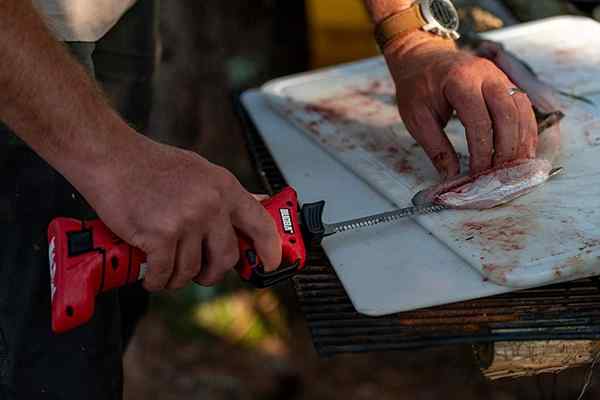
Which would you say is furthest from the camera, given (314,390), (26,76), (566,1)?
(314,390)

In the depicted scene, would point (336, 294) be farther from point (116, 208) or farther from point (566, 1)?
point (566, 1)

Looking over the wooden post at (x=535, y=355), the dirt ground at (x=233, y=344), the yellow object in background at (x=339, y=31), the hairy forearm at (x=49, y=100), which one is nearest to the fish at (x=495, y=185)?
the wooden post at (x=535, y=355)

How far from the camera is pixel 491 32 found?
2393mm

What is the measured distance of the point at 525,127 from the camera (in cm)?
161

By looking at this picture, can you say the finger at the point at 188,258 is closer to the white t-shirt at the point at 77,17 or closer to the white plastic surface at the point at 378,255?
the white plastic surface at the point at 378,255

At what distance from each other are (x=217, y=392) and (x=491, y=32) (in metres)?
1.60

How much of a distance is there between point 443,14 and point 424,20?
0.05 m

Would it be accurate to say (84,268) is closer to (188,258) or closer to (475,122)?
(188,258)

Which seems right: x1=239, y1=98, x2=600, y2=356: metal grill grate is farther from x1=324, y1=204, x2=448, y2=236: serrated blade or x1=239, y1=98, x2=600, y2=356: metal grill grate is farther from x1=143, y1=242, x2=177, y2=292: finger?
x1=143, y1=242, x2=177, y2=292: finger

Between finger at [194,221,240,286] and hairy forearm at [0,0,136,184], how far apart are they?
0.19 metres

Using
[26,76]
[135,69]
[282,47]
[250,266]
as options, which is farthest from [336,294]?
[282,47]

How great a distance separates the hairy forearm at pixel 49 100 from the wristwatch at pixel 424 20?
831 millimetres

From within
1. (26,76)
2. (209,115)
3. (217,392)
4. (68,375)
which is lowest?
(217,392)

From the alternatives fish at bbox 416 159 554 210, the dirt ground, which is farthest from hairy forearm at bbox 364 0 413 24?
the dirt ground
